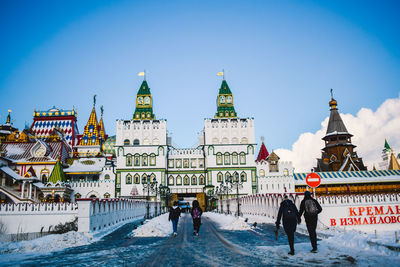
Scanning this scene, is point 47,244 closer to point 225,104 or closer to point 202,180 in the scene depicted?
point 202,180

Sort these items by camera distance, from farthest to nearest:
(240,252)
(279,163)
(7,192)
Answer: (279,163)
(7,192)
(240,252)

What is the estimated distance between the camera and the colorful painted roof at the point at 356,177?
53094 mm

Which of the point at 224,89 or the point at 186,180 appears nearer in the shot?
the point at 186,180

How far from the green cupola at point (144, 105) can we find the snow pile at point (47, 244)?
46.5 metres

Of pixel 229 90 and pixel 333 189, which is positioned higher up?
pixel 229 90

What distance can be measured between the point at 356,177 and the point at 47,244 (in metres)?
53.7

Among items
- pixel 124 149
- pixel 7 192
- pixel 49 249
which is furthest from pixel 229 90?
pixel 49 249

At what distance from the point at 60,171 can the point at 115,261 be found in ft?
141

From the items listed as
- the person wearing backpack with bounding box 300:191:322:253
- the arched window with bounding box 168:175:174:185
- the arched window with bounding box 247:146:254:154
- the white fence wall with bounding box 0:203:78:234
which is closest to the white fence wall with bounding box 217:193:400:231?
the person wearing backpack with bounding box 300:191:322:253

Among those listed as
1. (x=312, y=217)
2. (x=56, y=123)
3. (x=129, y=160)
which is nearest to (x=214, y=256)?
(x=312, y=217)

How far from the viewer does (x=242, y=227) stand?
56.7ft

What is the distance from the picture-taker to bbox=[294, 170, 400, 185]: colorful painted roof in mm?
53094

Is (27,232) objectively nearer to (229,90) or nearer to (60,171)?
(60,171)

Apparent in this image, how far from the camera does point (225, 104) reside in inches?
2346
